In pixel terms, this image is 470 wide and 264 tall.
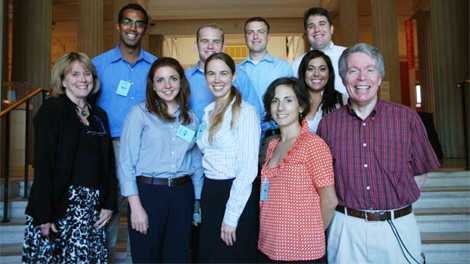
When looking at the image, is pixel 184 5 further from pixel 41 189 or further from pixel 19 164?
pixel 41 189

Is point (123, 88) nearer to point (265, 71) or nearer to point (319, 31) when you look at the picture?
point (265, 71)

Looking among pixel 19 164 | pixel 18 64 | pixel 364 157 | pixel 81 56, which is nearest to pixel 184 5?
pixel 18 64

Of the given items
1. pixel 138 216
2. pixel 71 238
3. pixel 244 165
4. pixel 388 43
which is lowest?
pixel 71 238

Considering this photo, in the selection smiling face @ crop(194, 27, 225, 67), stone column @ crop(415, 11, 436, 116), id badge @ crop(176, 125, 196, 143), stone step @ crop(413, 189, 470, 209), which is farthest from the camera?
stone column @ crop(415, 11, 436, 116)

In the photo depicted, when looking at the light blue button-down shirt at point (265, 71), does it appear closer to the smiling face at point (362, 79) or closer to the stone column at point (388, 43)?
the smiling face at point (362, 79)

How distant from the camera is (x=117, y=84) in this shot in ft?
8.90

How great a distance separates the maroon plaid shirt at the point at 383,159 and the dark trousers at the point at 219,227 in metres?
0.51

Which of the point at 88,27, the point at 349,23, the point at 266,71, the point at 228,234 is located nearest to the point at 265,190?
the point at 228,234

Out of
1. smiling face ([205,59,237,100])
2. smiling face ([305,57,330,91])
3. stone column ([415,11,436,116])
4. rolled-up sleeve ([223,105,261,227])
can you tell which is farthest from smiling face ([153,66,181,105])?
stone column ([415,11,436,116])

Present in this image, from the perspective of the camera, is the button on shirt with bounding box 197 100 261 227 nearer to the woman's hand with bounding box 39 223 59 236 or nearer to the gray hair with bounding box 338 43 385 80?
the gray hair with bounding box 338 43 385 80

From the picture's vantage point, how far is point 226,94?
83.3 inches

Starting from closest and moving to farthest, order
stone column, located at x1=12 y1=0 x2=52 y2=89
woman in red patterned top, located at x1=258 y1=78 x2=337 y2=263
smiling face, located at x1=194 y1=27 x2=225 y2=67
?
woman in red patterned top, located at x1=258 y1=78 x2=337 y2=263
smiling face, located at x1=194 y1=27 x2=225 y2=67
stone column, located at x1=12 y1=0 x2=52 y2=89

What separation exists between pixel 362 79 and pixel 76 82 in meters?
1.76

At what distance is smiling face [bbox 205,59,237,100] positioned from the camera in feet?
6.82
